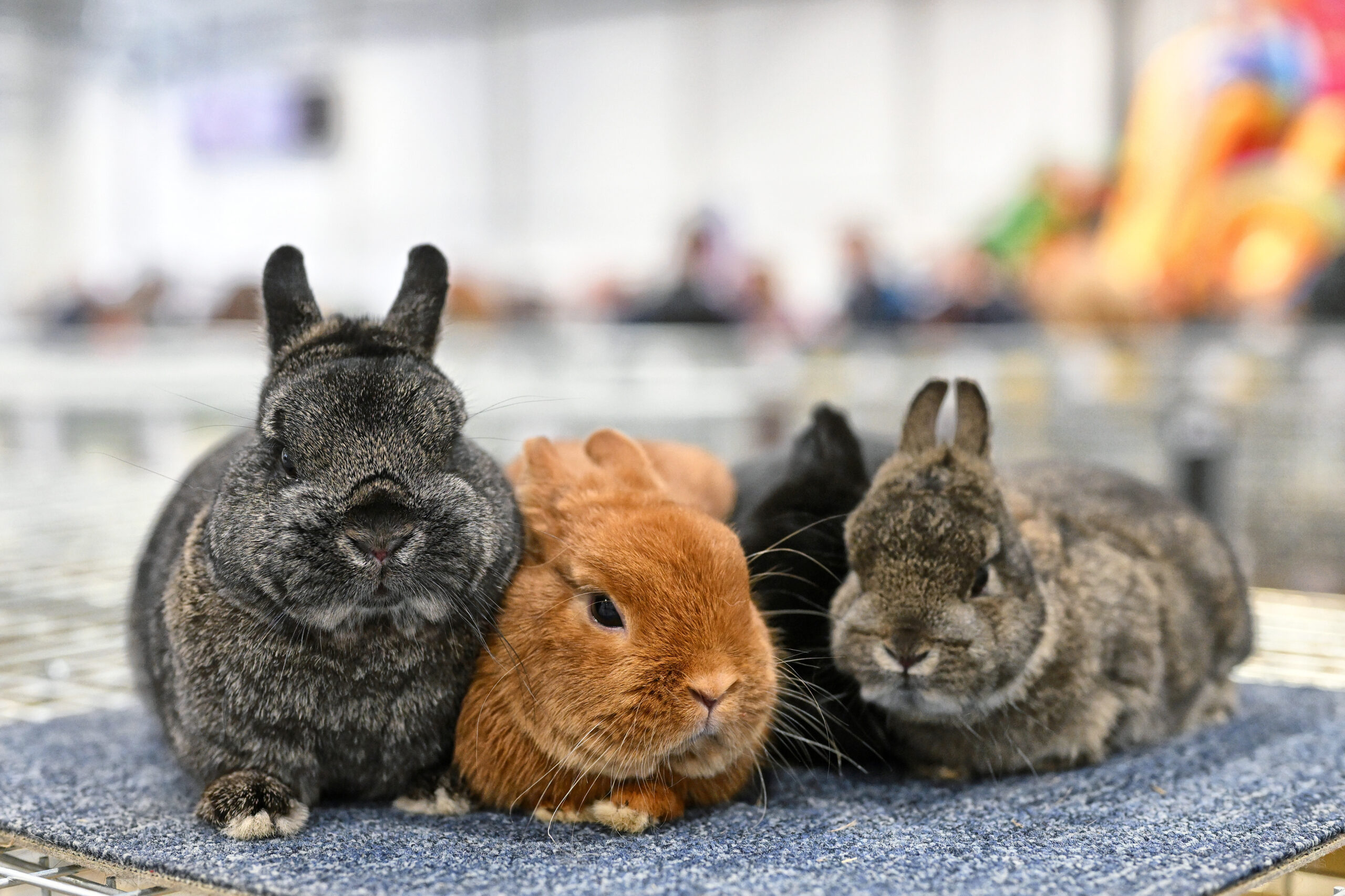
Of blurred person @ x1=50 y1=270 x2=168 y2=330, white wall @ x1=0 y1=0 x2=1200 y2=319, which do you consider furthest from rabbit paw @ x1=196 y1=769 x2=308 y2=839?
white wall @ x1=0 y1=0 x2=1200 y2=319

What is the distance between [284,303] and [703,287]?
12.1 ft

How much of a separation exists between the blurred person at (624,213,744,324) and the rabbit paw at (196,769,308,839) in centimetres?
342

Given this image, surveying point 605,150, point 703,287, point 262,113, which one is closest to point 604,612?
point 703,287

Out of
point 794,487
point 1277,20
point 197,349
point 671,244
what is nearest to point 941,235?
point 671,244

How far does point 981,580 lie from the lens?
3.85ft

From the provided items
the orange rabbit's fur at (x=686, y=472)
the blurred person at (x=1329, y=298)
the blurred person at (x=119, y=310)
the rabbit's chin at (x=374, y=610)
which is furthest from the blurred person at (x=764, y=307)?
the rabbit's chin at (x=374, y=610)

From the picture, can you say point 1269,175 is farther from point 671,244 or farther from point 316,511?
point 316,511

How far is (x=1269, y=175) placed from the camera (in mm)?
5918

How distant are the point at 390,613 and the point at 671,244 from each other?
929 centimetres

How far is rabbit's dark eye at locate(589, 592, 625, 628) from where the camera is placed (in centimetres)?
103

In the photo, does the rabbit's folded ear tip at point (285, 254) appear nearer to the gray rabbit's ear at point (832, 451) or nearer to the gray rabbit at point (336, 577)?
the gray rabbit at point (336, 577)

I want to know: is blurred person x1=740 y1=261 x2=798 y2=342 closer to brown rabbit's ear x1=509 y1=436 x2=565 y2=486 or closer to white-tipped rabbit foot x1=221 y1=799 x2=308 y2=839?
brown rabbit's ear x1=509 y1=436 x2=565 y2=486

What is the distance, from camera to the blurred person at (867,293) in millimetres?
4918

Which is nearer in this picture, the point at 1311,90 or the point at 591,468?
the point at 591,468
